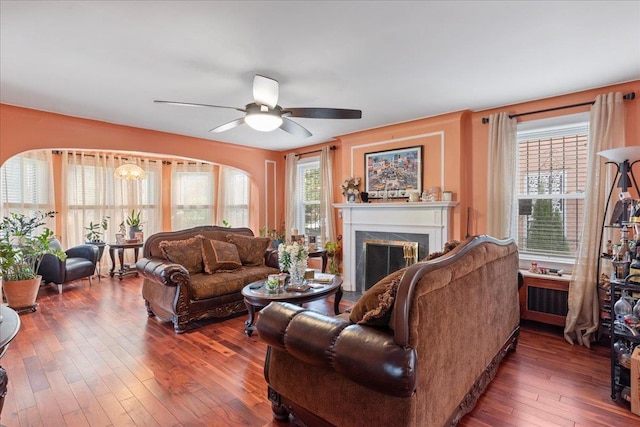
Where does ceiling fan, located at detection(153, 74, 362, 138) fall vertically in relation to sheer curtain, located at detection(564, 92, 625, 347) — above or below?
above

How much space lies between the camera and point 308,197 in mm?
6492

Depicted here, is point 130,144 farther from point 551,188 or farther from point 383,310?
point 551,188

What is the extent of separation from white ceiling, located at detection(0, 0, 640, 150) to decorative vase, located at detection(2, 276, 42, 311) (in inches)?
84.2

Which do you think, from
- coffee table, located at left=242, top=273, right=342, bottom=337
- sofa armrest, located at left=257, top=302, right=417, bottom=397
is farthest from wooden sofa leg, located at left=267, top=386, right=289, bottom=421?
coffee table, located at left=242, top=273, right=342, bottom=337

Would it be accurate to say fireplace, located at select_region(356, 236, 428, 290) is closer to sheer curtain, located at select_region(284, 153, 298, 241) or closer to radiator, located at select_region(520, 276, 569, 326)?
radiator, located at select_region(520, 276, 569, 326)

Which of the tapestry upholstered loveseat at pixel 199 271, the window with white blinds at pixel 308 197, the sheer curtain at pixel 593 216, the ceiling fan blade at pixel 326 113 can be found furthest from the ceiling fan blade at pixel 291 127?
the sheer curtain at pixel 593 216

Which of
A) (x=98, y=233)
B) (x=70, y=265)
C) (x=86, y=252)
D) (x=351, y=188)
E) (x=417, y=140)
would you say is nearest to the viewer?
(x=417, y=140)

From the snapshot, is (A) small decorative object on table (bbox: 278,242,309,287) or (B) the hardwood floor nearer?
(B) the hardwood floor

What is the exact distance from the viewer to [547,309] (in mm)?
3502

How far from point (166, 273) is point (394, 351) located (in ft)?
9.08

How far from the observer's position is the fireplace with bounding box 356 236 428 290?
459 centimetres

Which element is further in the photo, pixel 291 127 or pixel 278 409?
pixel 291 127

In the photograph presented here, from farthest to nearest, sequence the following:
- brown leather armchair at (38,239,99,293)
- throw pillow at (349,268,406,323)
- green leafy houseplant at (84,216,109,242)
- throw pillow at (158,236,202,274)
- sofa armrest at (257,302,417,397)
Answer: green leafy houseplant at (84,216,109,242) → brown leather armchair at (38,239,99,293) → throw pillow at (158,236,202,274) → throw pillow at (349,268,406,323) → sofa armrest at (257,302,417,397)

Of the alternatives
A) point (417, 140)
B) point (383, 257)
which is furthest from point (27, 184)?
point (417, 140)
